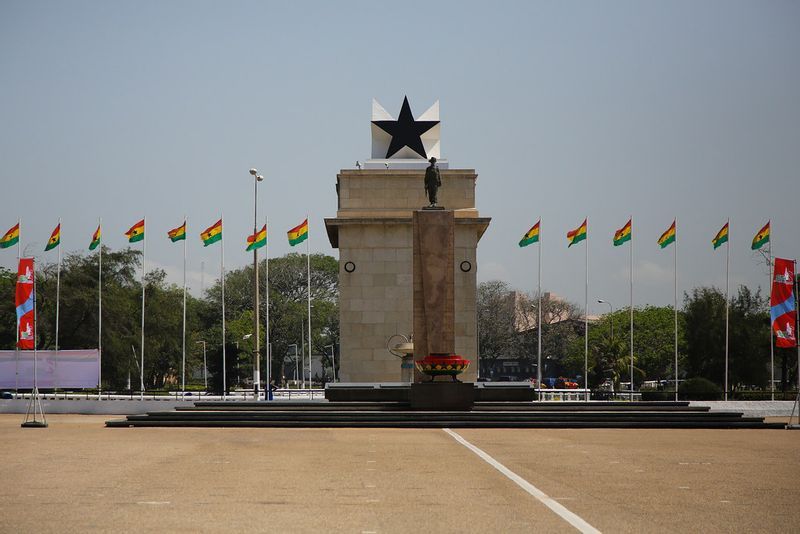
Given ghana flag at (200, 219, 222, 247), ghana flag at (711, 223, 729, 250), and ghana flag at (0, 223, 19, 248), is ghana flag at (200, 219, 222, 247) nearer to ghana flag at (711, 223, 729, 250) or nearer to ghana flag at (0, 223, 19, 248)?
ghana flag at (0, 223, 19, 248)

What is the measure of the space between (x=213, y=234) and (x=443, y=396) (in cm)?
2616

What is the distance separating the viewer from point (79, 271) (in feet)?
230

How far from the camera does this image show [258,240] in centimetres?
5491

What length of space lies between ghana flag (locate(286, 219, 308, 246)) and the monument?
5.08 meters

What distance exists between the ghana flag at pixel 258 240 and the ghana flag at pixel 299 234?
4.91ft

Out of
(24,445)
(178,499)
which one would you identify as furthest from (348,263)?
(178,499)

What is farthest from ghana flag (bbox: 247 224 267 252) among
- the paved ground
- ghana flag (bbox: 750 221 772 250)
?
the paved ground

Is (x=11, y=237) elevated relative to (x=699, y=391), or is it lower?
elevated

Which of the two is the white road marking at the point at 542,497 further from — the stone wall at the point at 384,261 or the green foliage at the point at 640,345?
the green foliage at the point at 640,345

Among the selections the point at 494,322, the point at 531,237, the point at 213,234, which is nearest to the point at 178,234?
the point at 213,234

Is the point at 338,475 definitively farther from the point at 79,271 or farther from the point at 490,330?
the point at 490,330

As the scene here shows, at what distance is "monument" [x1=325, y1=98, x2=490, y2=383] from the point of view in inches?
1887

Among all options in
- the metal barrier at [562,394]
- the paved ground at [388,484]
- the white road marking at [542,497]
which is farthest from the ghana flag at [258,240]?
the white road marking at [542,497]

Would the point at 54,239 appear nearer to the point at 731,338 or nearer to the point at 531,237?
the point at 531,237
